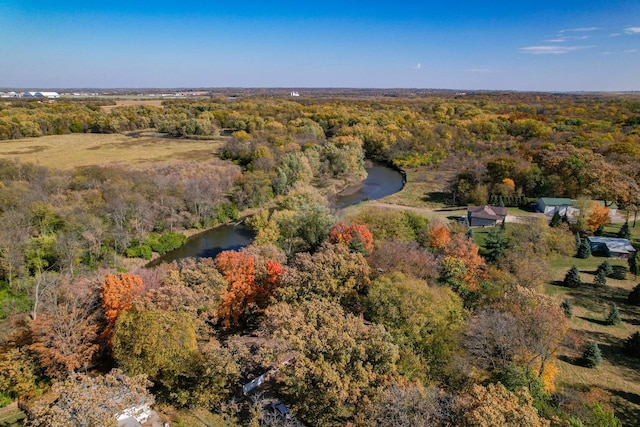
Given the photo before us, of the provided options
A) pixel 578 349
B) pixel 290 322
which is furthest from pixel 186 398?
pixel 578 349

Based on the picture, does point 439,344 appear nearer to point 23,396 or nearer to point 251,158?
point 23,396

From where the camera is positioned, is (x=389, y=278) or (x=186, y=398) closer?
(x=186, y=398)

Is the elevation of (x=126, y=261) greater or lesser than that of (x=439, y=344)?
lesser

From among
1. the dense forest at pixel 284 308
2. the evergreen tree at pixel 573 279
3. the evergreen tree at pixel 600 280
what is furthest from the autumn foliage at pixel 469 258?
the evergreen tree at pixel 600 280

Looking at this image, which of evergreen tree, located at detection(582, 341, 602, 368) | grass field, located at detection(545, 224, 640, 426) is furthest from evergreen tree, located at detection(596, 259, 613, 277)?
evergreen tree, located at detection(582, 341, 602, 368)

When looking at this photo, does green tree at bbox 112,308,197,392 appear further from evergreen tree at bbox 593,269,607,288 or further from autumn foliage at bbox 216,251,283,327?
evergreen tree at bbox 593,269,607,288

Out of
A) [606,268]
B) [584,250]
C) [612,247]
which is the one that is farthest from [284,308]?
[612,247]
